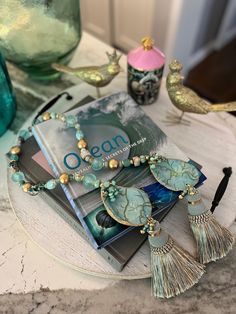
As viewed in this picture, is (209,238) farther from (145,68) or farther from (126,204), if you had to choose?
(145,68)

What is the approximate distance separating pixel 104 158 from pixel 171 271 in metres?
0.18

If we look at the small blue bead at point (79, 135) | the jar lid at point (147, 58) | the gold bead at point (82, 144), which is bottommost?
the gold bead at point (82, 144)

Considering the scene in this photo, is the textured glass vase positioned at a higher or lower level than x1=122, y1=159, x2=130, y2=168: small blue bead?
higher

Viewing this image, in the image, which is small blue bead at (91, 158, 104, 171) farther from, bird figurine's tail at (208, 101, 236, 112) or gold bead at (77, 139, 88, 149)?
bird figurine's tail at (208, 101, 236, 112)

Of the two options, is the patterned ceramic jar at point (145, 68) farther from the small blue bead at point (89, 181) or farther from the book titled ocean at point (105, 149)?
the small blue bead at point (89, 181)

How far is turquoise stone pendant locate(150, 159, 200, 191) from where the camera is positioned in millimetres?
453

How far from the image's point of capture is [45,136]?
0.51 meters

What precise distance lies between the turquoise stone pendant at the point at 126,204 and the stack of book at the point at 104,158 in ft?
0.05

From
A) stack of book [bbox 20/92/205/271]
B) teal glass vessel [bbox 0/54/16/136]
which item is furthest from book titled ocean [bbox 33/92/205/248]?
teal glass vessel [bbox 0/54/16/136]

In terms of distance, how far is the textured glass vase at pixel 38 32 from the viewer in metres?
0.56

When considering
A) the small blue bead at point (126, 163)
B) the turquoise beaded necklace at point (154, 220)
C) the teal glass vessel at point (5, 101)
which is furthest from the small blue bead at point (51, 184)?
the teal glass vessel at point (5, 101)

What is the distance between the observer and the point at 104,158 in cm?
49

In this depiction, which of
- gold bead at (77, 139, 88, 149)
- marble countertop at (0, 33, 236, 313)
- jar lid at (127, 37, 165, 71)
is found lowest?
marble countertop at (0, 33, 236, 313)

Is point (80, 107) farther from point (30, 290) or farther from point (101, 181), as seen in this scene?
point (30, 290)
